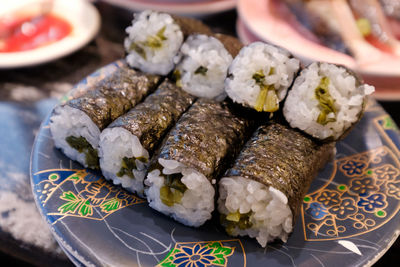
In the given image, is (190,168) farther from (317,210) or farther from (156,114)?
(317,210)

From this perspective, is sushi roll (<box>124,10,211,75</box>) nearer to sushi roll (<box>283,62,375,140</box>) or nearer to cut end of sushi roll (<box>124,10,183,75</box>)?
cut end of sushi roll (<box>124,10,183,75</box>)

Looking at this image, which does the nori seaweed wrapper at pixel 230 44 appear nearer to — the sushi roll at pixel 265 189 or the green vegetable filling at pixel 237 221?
the sushi roll at pixel 265 189

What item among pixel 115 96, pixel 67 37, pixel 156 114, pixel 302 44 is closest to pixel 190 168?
pixel 156 114

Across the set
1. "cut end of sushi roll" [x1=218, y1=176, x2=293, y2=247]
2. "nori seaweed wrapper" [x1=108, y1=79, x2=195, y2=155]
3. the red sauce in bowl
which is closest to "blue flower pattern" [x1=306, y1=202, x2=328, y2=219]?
"cut end of sushi roll" [x1=218, y1=176, x2=293, y2=247]

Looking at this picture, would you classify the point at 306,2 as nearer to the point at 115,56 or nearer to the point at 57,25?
the point at 115,56

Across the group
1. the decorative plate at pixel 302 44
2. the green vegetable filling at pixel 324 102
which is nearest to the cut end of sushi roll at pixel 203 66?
the green vegetable filling at pixel 324 102
